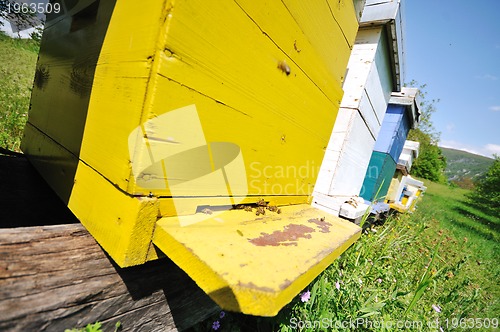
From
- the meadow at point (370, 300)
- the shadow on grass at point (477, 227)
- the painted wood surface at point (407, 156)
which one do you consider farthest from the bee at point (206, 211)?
the shadow on grass at point (477, 227)

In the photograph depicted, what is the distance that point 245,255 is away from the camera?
1.92 ft

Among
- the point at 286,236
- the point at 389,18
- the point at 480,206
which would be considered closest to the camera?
the point at 286,236

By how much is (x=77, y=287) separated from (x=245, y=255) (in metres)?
0.54

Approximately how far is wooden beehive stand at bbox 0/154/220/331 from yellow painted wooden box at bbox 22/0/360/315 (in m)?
0.10

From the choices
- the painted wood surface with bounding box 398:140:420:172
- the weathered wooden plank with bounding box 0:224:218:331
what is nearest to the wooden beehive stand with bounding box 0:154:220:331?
the weathered wooden plank with bounding box 0:224:218:331

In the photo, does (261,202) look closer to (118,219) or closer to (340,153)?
(118,219)

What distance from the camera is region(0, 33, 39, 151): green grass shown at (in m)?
3.81

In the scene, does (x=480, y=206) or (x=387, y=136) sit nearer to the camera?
(x=387, y=136)

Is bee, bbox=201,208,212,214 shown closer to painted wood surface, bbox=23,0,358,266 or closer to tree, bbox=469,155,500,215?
painted wood surface, bbox=23,0,358,266

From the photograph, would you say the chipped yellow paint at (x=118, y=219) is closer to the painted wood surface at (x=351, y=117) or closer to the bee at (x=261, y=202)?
the bee at (x=261, y=202)

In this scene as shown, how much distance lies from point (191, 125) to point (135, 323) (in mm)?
830

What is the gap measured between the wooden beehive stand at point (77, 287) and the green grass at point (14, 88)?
13.0 feet

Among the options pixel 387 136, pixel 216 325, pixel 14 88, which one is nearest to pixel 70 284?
pixel 216 325

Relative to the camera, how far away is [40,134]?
1.21 m
